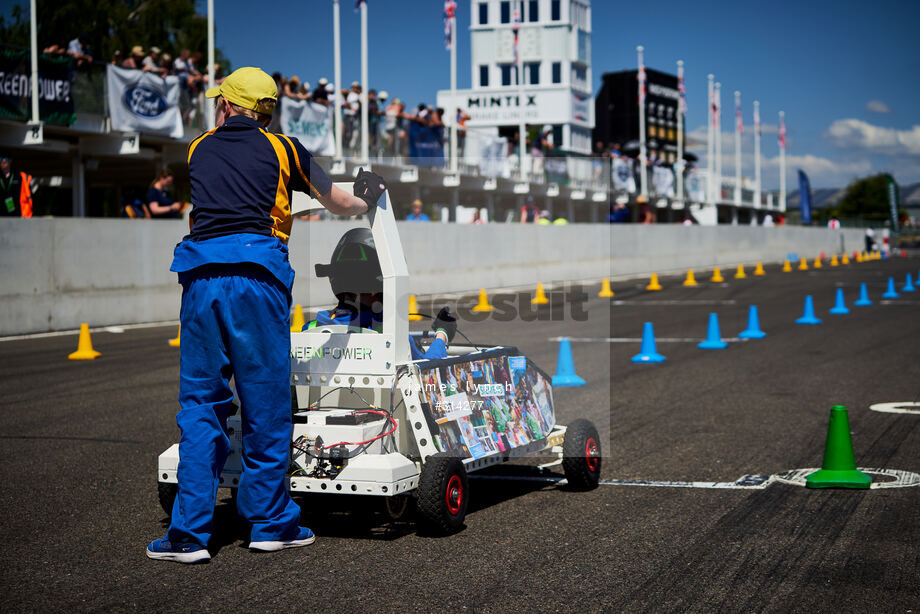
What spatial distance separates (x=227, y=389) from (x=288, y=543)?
817mm

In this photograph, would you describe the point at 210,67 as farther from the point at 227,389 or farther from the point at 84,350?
the point at 227,389

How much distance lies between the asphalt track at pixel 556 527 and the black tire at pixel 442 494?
10 centimetres

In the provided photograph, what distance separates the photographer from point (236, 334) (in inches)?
201

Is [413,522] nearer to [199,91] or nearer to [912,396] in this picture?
[912,396]

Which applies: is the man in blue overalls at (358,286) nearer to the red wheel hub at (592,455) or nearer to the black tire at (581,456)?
the black tire at (581,456)

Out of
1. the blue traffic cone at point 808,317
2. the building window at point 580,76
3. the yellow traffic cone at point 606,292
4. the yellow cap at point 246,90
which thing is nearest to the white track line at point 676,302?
the yellow traffic cone at point 606,292

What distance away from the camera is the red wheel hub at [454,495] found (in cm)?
559

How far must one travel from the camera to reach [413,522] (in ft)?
19.9

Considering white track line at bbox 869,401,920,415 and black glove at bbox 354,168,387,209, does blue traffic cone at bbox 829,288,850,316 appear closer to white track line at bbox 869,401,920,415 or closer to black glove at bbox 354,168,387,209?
white track line at bbox 869,401,920,415

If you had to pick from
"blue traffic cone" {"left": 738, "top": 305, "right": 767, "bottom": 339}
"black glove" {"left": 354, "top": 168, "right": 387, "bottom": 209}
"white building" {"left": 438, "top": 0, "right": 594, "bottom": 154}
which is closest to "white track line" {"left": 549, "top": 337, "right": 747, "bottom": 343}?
"blue traffic cone" {"left": 738, "top": 305, "right": 767, "bottom": 339}

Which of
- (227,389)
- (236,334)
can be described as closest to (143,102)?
(227,389)

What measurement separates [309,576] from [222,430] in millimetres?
828

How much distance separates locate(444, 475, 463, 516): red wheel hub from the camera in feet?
18.3

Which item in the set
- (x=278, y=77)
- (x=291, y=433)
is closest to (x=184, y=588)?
(x=291, y=433)
